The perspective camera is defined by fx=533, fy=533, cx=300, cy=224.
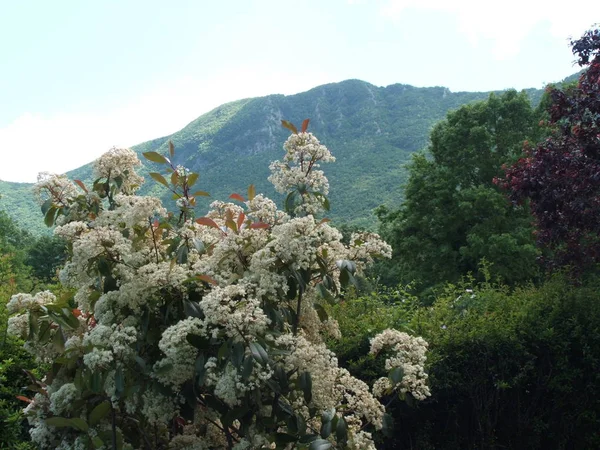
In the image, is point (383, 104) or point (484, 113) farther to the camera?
point (383, 104)

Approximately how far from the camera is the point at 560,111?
7.05 meters

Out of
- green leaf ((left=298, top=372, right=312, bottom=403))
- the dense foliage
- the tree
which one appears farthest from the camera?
the tree

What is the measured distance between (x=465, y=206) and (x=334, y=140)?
61.7 meters

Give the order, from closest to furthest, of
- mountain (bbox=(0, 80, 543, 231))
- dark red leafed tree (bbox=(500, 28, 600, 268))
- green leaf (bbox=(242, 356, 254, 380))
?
1. green leaf (bbox=(242, 356, 254, 380))
2. dark red leafed tree (bbox=(500, 28, 600, 268))
3. mountain (bbox=(0, 80, 543, 231))

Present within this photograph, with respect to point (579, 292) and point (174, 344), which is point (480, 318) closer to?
point (579, 292)

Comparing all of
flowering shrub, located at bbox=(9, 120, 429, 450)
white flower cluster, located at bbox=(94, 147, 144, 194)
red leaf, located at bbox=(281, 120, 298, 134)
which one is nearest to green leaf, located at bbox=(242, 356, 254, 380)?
flowering shrub, located at bbox=(9, 120, 429, 450)

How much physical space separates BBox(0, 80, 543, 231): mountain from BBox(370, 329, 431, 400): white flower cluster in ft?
119

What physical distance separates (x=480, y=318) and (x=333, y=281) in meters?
2.86

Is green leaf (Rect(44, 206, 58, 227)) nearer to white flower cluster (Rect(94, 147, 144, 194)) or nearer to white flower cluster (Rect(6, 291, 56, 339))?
white flower cluster (Rect(94, 147, 144, 194))

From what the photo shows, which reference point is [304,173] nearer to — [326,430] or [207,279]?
[207,279]

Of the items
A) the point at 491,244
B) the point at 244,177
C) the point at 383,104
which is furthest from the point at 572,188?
Answer: the point at 383,104

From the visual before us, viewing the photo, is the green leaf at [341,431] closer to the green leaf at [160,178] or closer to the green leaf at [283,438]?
the green leaf at [283,438]

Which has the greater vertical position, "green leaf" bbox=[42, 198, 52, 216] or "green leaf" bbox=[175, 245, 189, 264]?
"green leaf" bbox=[42, 198, 52, 216]

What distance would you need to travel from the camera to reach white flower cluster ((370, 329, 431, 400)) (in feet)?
8.95
